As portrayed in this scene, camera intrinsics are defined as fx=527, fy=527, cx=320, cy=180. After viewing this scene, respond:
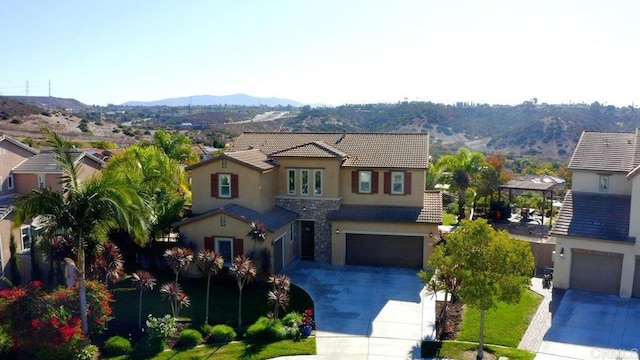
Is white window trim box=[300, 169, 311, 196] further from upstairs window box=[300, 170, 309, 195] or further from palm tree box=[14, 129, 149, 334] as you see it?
palm tree box=[14, 129, 149, 334]

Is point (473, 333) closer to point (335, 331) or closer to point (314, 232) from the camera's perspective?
point (335, 331)

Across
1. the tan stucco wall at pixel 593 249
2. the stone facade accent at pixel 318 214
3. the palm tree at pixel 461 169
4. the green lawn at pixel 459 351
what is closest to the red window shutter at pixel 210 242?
the stone facade accent at pixel 318 214

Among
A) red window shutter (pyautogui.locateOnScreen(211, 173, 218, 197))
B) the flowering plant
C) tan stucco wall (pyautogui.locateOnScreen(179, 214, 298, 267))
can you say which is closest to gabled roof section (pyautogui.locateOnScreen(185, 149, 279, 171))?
red window shutter (pyautogui.locateOnScreen(211, 173, 218, 197))

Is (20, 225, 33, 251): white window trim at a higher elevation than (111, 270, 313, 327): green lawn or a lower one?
higher

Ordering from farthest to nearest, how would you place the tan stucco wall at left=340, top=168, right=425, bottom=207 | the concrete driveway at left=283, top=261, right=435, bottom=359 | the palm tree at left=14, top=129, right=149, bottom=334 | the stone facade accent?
the stone facade accent → the tan stucco wall at left=340, top=168, right=425, bottom=207 → the concrete driveway at left=283, top=261, right=435, bottom=359 → the palm tree at left=14, top=129, right=149, bottom=334

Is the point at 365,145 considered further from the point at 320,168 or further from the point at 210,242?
the point at 210,242

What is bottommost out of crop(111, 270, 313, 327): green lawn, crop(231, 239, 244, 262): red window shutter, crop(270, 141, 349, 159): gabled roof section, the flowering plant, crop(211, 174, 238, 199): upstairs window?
crop(111, 270, 313, 327): green lawn

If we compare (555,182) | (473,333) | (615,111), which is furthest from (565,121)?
(473,333)

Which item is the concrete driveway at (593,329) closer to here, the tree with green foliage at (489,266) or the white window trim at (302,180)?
the tree with green foliage at (489,266)
